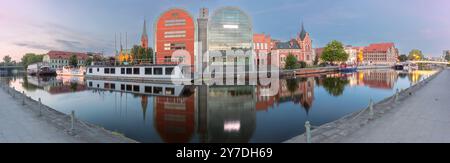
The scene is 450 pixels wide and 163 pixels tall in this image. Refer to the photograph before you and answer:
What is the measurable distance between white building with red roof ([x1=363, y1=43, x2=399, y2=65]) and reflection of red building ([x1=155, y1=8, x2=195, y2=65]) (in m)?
138

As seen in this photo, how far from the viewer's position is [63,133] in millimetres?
10773

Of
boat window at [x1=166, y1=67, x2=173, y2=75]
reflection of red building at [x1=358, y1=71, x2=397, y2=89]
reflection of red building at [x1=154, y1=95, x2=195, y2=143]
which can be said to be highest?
boat window at [x1=166, y1=67, x2=173, y2=75]

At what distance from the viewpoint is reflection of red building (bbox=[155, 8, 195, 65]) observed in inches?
2854

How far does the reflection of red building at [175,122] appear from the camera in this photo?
13078 mm

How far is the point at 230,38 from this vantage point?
77.8m

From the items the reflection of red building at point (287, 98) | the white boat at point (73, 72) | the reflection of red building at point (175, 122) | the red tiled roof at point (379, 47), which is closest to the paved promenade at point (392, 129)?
the reflection of red building at point (175, 122)

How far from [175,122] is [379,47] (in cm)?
18522

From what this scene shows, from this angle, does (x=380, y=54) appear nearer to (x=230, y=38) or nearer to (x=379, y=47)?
(x=379, y=47)

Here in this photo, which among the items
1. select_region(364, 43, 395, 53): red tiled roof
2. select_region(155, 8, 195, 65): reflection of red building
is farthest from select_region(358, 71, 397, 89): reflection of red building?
select_region(364, 43, 395, 53): red tiled roof

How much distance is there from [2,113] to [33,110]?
151 centimetres

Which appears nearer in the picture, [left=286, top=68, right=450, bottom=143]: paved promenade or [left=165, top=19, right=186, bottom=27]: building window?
[left=286, top=68, right=450, bottom=143]: paved promenade

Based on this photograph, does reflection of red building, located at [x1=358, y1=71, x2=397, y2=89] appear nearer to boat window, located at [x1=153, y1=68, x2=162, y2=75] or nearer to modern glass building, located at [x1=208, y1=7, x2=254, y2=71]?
modern glass building, located at [x1=208, y1=7, x2=254, y2=71]

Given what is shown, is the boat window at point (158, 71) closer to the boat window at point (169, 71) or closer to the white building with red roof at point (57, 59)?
the boat window at point (169, 71)

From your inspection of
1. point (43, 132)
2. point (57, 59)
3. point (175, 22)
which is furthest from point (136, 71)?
point (57, 59)
